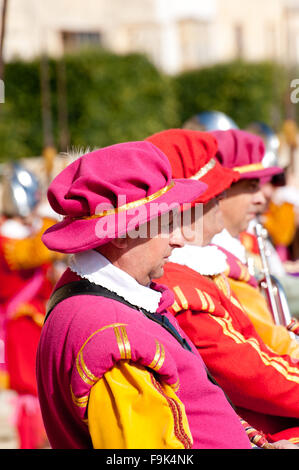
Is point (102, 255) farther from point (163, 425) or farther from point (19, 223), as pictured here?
point (19, 223)

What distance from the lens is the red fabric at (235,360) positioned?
9.05 feet

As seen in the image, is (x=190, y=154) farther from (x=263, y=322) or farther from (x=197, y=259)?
(x=263, y=322)

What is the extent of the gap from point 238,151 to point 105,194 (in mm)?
1500

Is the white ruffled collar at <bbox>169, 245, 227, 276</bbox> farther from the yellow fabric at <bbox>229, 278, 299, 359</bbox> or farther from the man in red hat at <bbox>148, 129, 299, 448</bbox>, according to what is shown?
the yellow fabric at <bbox>229, 278, 299, 359</bbox>

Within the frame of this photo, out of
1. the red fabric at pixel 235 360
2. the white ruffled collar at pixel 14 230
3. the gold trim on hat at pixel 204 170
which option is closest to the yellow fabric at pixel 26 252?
the white ruffled collar at pixel 14 230

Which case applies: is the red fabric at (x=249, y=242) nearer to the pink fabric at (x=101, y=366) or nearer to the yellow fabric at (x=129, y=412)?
the pink fabric at (x=101, y=366)

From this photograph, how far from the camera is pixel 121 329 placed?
2.11 m

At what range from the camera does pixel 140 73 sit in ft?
55.9

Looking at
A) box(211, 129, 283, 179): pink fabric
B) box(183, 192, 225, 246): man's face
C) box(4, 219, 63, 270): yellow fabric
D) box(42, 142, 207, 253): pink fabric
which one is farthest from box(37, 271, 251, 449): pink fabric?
box(4, 219, 63, 270): yellow fabric

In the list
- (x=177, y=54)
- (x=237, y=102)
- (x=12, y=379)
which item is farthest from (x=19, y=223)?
(x=177, y=54)

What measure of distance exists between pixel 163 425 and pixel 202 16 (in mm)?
23742

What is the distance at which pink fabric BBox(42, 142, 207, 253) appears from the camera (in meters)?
2.23

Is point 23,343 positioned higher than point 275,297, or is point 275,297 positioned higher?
point 275,297

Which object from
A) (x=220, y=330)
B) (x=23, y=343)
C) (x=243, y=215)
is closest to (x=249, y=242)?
(x=243, y=215)
